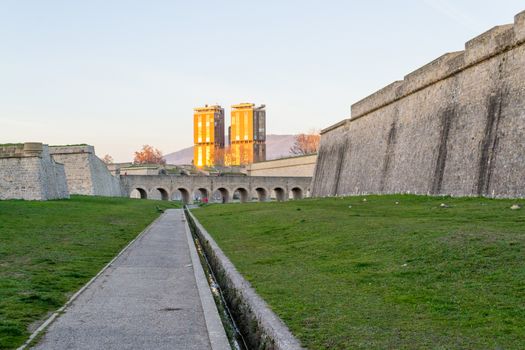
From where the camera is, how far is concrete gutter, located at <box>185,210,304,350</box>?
5.44 metres

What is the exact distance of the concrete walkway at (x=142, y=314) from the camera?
5.91 meters

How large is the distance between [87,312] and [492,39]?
806 inches

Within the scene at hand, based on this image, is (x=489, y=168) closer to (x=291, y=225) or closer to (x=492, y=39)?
(x=492, y=39)

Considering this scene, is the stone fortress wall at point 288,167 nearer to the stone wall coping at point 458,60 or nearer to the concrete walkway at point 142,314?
the stone wall coping at point 458,60

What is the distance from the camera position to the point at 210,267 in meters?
13.4

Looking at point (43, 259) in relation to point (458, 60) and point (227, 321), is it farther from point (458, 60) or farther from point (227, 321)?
point (458, 60)

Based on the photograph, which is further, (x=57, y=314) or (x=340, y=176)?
(x=340, y=176)

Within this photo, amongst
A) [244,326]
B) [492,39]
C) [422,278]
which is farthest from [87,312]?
[492,39]

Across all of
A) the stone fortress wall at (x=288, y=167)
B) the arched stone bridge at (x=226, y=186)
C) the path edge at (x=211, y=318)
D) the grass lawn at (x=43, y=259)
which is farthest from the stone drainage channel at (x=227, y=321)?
the stone fortress wall at (x=288, y=167)

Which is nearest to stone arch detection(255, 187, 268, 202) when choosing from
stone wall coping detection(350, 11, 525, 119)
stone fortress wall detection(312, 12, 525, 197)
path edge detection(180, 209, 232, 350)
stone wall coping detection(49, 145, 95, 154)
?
stone wall coping detection(49, 145, 95, 154)

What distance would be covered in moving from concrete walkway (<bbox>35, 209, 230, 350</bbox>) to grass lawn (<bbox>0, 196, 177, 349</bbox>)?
0.37 metres

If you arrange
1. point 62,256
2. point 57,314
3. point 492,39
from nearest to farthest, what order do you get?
point 57,314, point 62,256, point 492,39

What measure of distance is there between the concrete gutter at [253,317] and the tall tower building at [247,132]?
172893 millimetres

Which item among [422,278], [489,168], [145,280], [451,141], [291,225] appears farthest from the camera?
[451,141]
